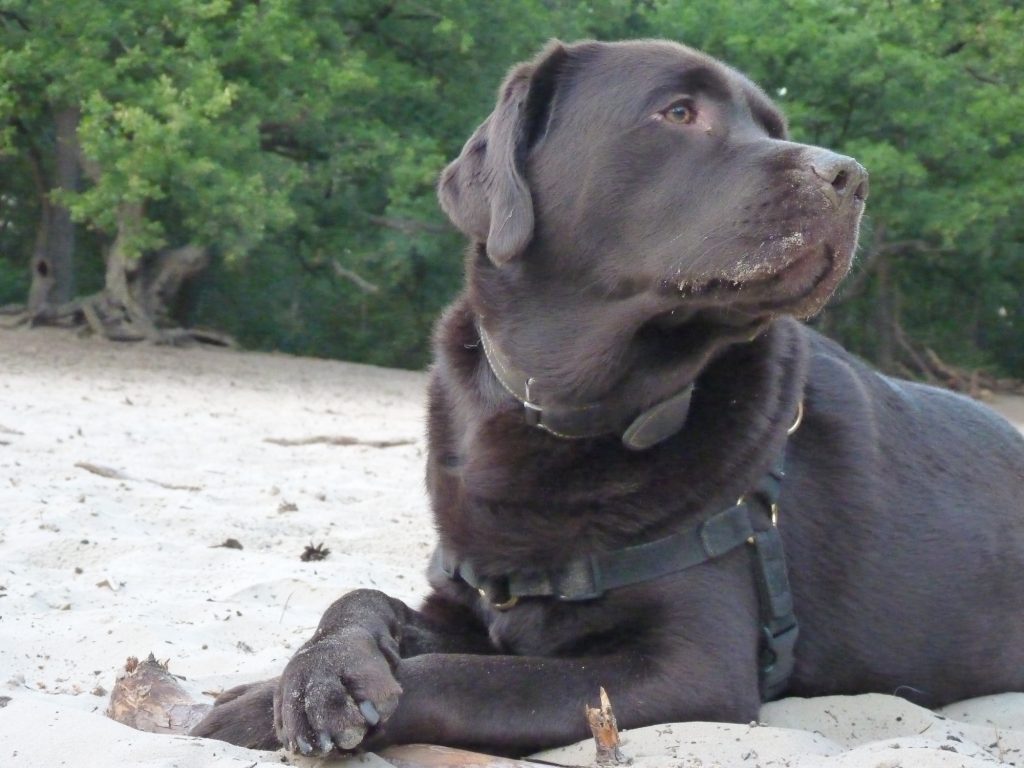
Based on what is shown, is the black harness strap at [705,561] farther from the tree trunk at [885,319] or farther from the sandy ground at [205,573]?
the tree trunk at [885,319]

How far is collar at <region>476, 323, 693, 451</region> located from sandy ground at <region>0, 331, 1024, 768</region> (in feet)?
2.12

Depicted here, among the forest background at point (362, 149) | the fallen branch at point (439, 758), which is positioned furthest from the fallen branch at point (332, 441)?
the forest background at point (362, 149)

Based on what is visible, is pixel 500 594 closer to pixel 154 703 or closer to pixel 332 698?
pixel 332 698

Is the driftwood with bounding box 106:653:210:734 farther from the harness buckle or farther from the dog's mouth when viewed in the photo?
the dog's mouth

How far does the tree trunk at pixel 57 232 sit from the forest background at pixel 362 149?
3 centimetres

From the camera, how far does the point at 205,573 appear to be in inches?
159

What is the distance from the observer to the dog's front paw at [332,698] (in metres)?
2.32

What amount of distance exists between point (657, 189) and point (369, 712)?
1295mm

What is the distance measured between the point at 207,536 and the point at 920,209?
15.1 metres

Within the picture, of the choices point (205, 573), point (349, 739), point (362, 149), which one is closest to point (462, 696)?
point (349, 739)

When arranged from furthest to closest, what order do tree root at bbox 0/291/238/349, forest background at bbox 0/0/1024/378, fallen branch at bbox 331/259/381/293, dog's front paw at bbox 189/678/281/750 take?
fallen branch at bbox 331/259/381/293 < tree root at bbox 0/291/238/349 < forest background at bbox 0/0/1024/378 < dog's front paw at bbox 189/678/281/750

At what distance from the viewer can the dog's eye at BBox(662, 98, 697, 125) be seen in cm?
292

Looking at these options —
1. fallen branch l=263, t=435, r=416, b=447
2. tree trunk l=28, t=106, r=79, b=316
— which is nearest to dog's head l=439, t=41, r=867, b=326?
fallen branch l=263, t=435, r=416, b=447

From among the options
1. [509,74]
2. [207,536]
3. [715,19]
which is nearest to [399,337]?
[715,19]
